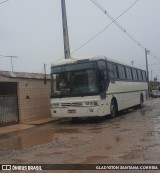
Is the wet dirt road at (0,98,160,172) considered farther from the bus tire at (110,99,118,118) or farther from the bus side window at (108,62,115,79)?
the bus side window at (108,62,115,79)

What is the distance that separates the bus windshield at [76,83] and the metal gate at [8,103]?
2401 millimetres

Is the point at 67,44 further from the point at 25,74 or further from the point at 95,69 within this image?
the point at 95,69

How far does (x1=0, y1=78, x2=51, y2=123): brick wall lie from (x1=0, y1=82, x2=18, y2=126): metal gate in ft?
0.86

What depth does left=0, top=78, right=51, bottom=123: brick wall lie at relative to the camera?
20047 millimetres

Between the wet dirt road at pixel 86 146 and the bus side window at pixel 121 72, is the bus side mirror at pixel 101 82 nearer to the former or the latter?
the wet dirt road at pixel 86 146

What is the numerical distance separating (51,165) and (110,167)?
152cm

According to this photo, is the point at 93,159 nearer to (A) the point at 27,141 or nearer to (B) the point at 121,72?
(A) the point at 27,141

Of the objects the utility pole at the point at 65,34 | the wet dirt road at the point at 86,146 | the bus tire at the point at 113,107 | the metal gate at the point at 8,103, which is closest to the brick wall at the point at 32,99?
the metal gate at the point at 8,103

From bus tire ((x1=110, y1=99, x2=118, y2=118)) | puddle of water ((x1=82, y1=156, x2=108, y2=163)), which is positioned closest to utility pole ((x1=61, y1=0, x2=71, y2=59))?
bus tire ((x1=110, y1=99, x2=118, y2=118))

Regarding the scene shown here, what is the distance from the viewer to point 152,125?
51.1 ft

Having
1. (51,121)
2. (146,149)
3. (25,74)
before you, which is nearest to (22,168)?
(146,149)

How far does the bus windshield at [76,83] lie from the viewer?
58.4 ft

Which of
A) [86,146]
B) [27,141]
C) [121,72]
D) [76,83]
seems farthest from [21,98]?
[86,146]

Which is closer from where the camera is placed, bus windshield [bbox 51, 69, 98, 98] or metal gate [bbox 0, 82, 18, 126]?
bus windshield [bbox 51, 69, 98, 98]
